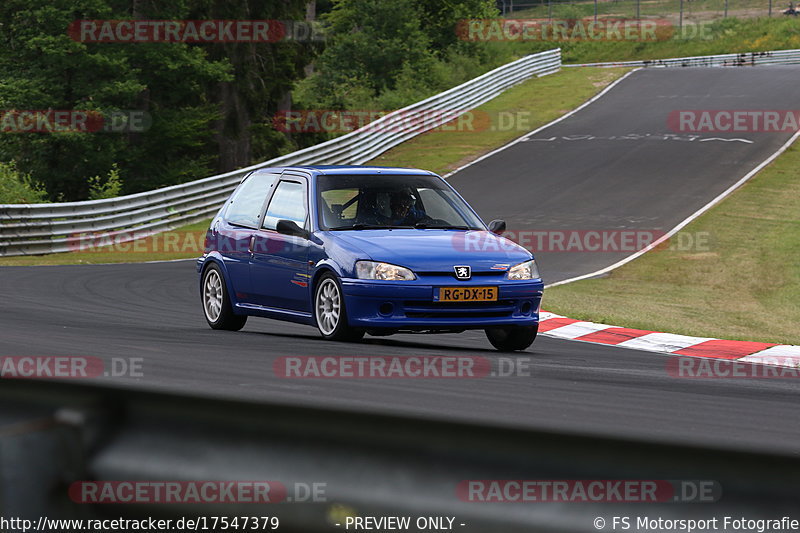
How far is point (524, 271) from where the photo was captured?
984cm

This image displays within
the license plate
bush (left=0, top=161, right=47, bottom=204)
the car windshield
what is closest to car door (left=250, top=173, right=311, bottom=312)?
the car windshield

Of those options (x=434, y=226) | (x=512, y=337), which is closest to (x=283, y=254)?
(x=434, y=226)

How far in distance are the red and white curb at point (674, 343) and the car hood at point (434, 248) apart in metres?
2.13

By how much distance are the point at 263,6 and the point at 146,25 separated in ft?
15.4

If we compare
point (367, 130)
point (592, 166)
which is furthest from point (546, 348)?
point (367, 130)

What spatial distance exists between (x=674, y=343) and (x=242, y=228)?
14.3 feet

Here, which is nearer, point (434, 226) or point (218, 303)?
point (434, 226)

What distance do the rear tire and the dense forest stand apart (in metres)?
16.8

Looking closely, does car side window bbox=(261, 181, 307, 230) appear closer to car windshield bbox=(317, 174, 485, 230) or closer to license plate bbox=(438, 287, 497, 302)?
car windshield bbox=(317, 174, 485, 230)

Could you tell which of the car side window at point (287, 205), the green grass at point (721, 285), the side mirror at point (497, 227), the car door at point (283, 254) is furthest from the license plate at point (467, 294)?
the green grass at point (721, 285)

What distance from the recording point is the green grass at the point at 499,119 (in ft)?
115

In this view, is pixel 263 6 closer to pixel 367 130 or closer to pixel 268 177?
Result: pixel 367 130

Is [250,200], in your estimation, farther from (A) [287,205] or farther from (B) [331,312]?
(B) [331,312]

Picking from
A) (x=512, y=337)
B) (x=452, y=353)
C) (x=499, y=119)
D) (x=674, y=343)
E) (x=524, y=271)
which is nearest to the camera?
(x=452, y=353)
